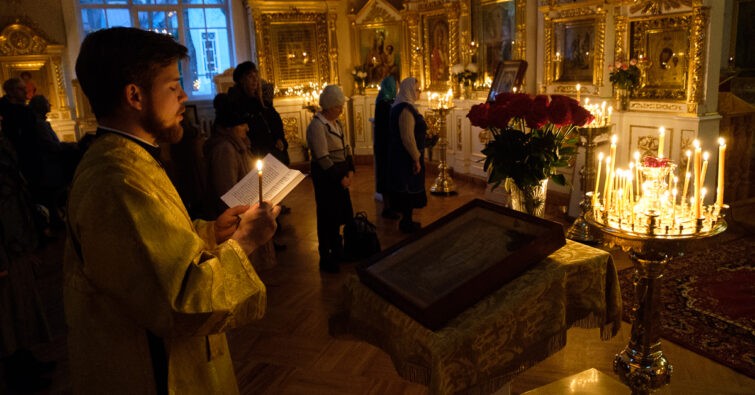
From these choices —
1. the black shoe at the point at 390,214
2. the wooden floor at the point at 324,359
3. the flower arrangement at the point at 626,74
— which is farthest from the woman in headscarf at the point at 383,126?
the flower arrangement at the point at 626,74

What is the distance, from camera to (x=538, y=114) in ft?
6.95

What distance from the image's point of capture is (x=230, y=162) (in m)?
3.96

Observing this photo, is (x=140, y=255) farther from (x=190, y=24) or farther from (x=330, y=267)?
(x=190, y=24)

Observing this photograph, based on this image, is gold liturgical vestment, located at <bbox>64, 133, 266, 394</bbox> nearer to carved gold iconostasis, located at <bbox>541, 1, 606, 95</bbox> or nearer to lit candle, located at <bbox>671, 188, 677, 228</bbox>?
lit candle, located at <bbox>671, 188, 677, 228</bbox>

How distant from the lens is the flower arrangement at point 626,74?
548cm

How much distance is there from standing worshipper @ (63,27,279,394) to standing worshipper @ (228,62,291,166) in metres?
3.85

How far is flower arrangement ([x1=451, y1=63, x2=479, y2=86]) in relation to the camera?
782 centimetres

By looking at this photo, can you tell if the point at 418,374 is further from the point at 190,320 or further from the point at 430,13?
the point at 430,13

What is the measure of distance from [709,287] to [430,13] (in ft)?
19.8

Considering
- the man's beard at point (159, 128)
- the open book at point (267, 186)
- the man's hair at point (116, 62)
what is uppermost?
the man's hair at point (116, 62)

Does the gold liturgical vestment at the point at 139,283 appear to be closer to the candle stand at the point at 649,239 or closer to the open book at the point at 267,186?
the open book at the point at 267,186

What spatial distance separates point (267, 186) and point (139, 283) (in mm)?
669

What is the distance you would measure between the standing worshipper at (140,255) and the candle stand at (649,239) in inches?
54.8

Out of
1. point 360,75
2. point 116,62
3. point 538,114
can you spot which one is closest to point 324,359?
point 538,114
